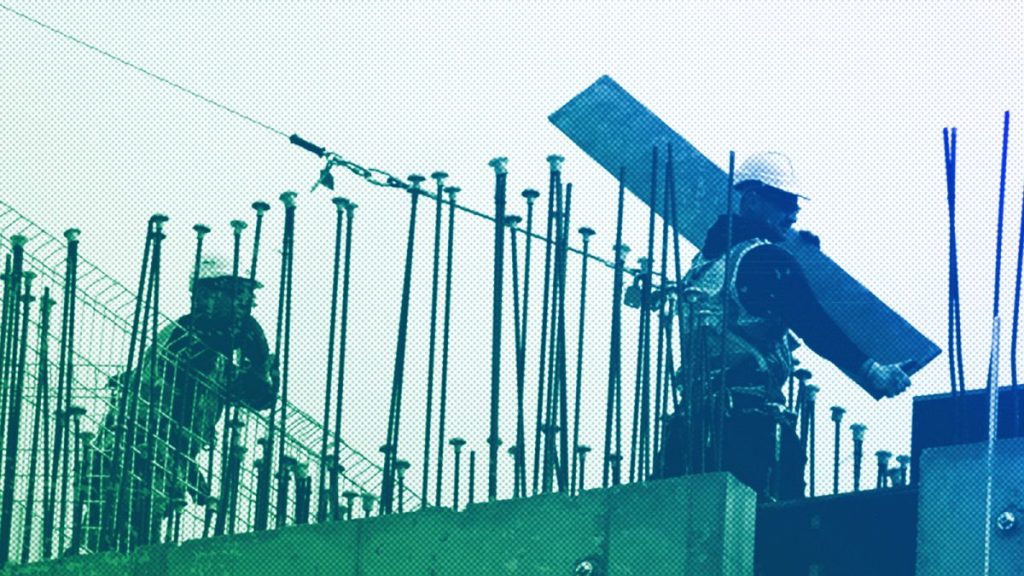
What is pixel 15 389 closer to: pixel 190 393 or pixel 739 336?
pixel 190 393

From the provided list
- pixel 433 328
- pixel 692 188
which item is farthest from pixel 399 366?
pixel 692 188

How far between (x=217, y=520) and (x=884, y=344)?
386cm

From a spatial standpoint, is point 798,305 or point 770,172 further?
point 770,172

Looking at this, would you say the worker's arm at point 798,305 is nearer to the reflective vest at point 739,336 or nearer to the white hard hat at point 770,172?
the reflective vest at point 739,336

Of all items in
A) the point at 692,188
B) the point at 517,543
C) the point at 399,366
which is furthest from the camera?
the point at 692,188

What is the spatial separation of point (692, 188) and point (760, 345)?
1904 millimetres

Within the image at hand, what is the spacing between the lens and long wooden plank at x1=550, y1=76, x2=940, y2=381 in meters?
12.6

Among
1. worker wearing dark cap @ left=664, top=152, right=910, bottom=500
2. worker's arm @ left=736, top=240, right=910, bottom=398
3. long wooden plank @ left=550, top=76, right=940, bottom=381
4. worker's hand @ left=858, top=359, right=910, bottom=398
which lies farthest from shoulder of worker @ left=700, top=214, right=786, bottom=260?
worker's hand @ left=858, top=359, right=910, bottom=398

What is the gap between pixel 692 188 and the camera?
528 inches

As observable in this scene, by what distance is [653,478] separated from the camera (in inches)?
423

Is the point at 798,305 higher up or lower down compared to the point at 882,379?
higher up

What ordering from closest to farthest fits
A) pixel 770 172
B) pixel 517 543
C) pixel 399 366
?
pixel 517 543 → pixel 399 366 → pixel 770 172

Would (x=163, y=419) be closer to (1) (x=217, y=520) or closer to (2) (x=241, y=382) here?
(2) (x=241, y=382)

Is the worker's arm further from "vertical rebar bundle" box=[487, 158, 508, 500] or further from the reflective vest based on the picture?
"vertical rebar bundle" box=[487, 158, 508, 500]
